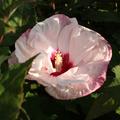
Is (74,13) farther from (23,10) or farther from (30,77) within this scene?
(30,77)

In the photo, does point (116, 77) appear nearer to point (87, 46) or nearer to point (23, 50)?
point (87, 46)

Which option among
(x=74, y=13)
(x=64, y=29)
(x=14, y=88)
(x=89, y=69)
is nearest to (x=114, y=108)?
(x=89, y=69)

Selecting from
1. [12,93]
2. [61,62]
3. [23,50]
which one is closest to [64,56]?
[61,62]

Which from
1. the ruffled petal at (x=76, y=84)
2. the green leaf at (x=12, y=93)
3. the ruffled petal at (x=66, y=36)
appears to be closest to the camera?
the green leaf at (x=12, y=93)

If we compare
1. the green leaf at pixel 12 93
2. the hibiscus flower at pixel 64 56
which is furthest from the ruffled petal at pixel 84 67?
the green leaf at pixel 12 93

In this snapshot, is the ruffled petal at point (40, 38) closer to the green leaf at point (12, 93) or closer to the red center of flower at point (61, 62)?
the red center of flower at point (61, 62)

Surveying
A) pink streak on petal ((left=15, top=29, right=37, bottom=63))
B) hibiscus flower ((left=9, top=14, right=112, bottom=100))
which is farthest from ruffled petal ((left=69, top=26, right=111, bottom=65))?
pink streak on petal ((left=15, top=29, right=37, bottom=63))
